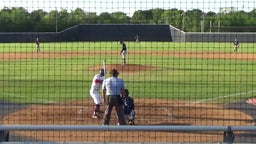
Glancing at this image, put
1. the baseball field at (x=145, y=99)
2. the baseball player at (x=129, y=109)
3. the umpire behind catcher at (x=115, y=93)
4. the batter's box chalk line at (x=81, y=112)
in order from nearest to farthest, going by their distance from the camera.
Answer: the baseball field at (x=145, y=99)
the umpire behind catcher at (x=115, y=93)
the baseball player at (x=129, y=109)
the batter's box chalk line at (x=81, y=112)

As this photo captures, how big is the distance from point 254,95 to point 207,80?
15.5 ft

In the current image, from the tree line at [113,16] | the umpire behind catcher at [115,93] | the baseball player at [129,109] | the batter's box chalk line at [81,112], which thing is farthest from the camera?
the batter's box chalk line at [81,112]

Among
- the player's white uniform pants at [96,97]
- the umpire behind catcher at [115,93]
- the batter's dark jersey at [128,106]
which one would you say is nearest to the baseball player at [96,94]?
the player's white uniform pants at [96,97]

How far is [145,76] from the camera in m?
23.2

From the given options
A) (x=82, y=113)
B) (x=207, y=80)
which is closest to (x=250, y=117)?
(x=82, y=113)

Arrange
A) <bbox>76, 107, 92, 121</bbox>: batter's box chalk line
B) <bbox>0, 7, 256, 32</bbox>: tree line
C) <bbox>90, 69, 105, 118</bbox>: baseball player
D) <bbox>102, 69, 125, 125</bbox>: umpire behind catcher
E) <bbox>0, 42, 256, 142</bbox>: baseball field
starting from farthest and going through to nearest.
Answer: <bbox>90, 69, 105, 118</bbox>: baseball player < <bbox>76, 107, 92, 121</bbox>: batter's box chalk line < <bbox>102, 69, 125, 125</bbox>: umpire behind catcher < <bbox>0, 42, 256, 142</bbox>: baseball field < <bbox>0, 7, 256, 32</bbox>: tree line

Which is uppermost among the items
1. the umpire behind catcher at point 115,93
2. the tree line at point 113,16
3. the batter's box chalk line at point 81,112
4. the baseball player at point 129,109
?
the tree line at point 113,16

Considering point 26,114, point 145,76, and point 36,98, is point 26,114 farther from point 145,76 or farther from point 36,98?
point 145,76

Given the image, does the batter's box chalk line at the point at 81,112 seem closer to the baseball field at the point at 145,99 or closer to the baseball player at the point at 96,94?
the baseball field at the point at 145,99

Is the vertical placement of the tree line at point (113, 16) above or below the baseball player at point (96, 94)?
above

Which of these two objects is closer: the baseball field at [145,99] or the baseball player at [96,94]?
the baseball field at [145,99]

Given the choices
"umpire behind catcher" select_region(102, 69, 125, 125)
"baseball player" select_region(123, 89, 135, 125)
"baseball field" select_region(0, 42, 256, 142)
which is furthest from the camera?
"baseball player" select_region(123, 89, 135, 125)

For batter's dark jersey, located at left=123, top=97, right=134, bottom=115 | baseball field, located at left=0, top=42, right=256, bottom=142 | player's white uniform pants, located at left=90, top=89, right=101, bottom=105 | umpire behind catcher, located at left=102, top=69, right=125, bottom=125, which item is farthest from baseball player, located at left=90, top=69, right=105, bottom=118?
umpire behind catcher, located at left=102, top=69, right=125, bottom=125

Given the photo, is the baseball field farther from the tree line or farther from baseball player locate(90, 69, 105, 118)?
the tree line
